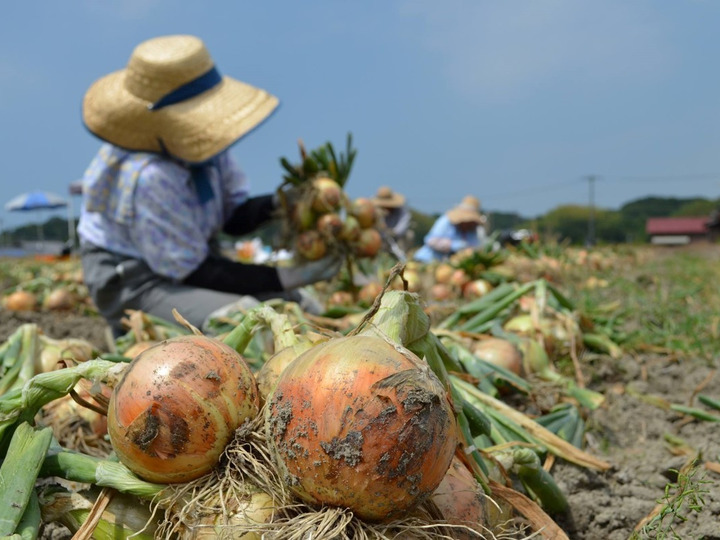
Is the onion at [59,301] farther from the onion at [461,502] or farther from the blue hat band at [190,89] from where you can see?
the onion at [461,502]

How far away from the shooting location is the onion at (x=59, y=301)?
21.0 ft

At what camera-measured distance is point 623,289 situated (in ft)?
18.6

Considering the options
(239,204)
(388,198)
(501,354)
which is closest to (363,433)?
(501,354)

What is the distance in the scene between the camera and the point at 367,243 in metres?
3.90

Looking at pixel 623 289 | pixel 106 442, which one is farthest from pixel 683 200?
pixel 106 442

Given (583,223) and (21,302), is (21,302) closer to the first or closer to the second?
(21,302)

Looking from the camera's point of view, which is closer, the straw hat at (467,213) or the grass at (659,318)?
the grass at (659,318)

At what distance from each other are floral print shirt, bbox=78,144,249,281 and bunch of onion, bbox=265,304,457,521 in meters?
2.54

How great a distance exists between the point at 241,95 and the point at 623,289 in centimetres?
400

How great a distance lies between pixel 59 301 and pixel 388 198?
16.0ft

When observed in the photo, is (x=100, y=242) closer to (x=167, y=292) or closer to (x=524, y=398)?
(x=167, y=292)

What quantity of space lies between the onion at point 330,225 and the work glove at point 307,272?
19 centimetres

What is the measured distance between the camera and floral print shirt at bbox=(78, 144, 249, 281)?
3254 mm

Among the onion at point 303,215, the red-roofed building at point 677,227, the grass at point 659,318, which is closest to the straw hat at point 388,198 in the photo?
the grass at point 659,318
